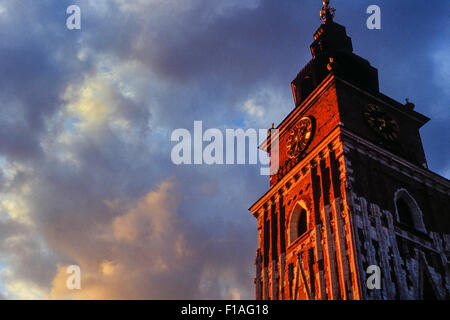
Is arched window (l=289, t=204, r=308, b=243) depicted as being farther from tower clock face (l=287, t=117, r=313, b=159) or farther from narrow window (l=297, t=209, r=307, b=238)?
tower clock face (l=287, t=117, r=313, b=159)

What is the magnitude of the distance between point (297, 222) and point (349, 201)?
4.94 meters

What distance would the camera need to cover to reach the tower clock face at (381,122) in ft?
103

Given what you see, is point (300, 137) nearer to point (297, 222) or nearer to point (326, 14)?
point (297, 222)

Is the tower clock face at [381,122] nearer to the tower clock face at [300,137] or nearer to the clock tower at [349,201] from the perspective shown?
the clock tower at [349,201]

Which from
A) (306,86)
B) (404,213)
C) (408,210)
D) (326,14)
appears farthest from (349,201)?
(326,14)

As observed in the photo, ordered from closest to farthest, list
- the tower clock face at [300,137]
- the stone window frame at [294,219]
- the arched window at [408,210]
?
the arched window at [408,210] < the stone window frame at [294,219] < the tower clock face at [300,137]

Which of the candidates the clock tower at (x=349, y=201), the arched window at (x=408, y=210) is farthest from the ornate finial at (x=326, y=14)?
the arched window at (x=408, y=210)

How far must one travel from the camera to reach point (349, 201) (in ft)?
83.2

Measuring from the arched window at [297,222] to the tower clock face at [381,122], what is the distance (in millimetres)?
6614

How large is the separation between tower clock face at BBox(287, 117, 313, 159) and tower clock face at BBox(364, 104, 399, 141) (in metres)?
3.43

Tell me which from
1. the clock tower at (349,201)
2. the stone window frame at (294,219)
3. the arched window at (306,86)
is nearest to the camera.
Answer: the clock tower at (349,201)
